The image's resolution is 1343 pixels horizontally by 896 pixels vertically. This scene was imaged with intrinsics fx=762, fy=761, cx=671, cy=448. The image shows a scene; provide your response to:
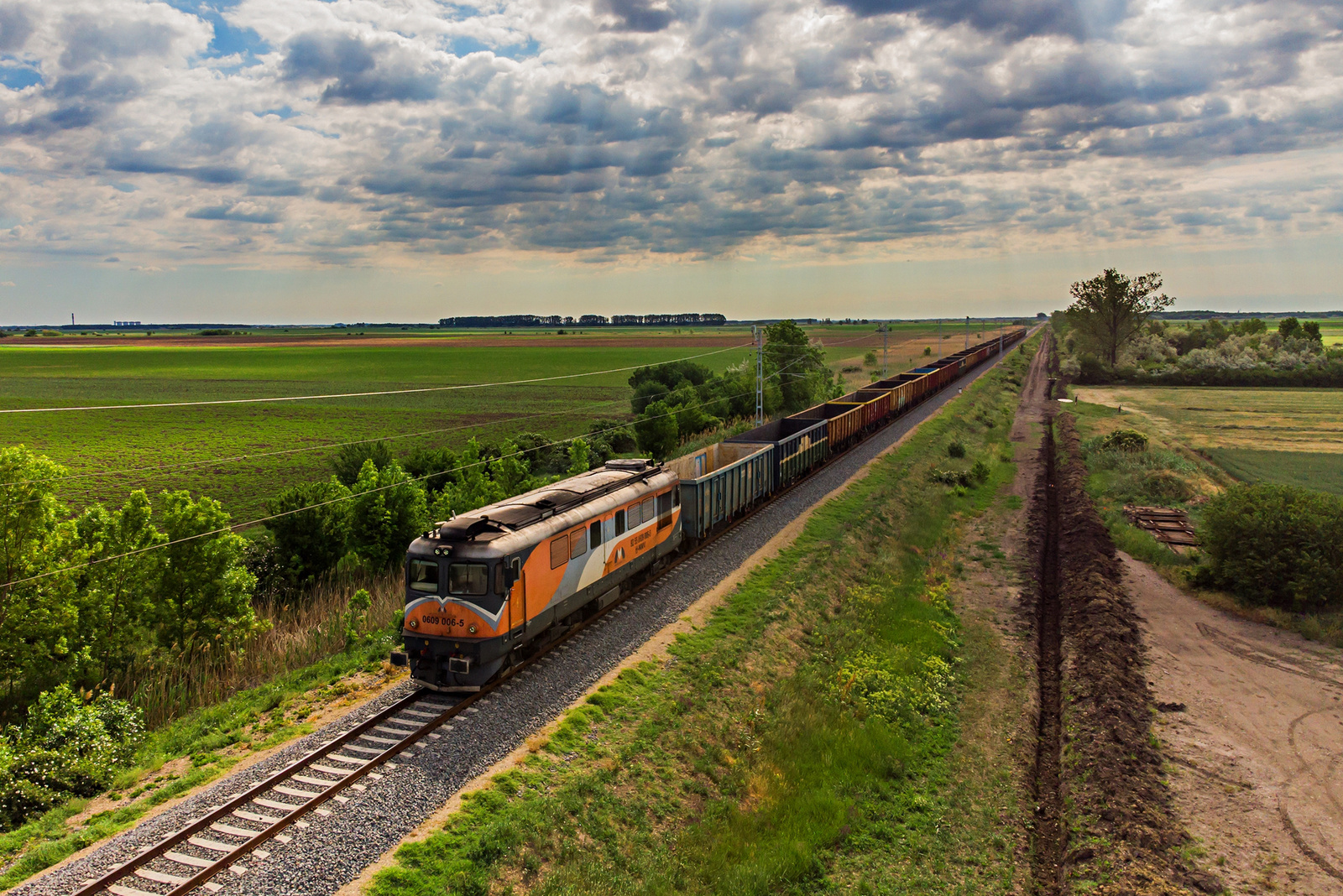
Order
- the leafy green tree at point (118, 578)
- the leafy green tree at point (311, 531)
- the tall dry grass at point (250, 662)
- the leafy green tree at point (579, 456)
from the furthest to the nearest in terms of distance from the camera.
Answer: the leafy green tree at point (579, 456), the leafy green tree at point (311, 531), the leafy green tree at point (118, 578), the tall dry grass at point (250, 662)

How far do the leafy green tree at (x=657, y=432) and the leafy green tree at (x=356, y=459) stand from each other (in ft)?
59.1

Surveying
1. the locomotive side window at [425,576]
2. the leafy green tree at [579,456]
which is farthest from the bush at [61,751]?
the leafy green tree at [579,456]

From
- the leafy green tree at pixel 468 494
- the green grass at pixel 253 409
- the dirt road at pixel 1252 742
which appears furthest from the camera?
the green grass at pixel 253 409

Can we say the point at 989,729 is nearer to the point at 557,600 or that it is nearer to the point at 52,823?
the point at 557,600

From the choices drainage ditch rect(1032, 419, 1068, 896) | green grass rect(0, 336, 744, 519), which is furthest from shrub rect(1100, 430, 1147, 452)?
green grass rect(0, 336, 744, 519)

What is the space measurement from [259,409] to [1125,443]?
278ft

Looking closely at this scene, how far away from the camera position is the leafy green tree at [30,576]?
19828 millimetres

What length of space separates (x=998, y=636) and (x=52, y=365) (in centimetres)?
16381

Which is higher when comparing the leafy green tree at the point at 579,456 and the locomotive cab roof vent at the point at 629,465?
the locomotive cab roof vent at the point at 629,465

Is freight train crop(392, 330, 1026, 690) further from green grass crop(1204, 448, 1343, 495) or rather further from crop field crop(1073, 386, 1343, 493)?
crop field crop(1073, 386, 1343, 493)

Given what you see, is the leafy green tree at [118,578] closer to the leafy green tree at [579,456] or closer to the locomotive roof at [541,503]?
the locomotive roof at [541,503]

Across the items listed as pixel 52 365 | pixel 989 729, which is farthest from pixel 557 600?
pixel 52 365

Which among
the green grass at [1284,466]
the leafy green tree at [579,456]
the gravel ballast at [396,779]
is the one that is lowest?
the green grass at [1284,466]

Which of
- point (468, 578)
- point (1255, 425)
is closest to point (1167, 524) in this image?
point (468, 578)
